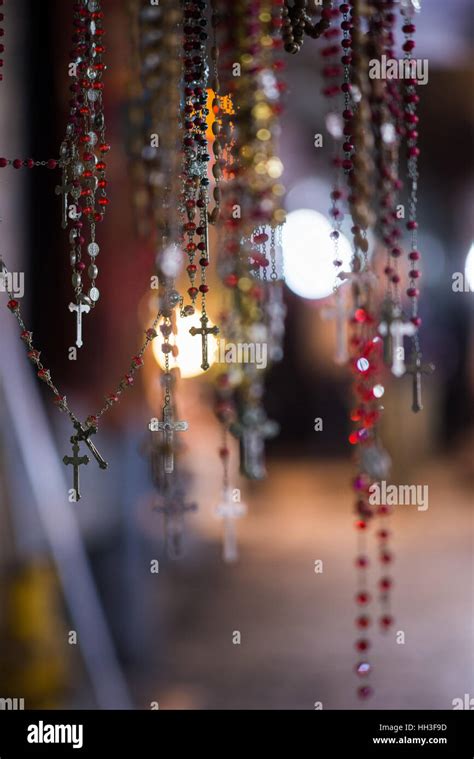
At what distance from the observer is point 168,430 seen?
5.71ft

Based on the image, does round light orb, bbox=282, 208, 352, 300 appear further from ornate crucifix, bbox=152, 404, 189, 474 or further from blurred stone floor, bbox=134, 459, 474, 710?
ornate crucifix, bbox=152, 404, 189, 474

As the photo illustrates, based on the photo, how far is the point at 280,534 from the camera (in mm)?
4055

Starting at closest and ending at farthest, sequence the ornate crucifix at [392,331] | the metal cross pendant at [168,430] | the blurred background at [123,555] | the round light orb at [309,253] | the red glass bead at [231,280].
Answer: the red glass bead at [231,280]
the ornate crucifix at [392,331]
the metal cross pendant at [168,430]
the blurred background at [123,555]
the round light orb at [309,253]

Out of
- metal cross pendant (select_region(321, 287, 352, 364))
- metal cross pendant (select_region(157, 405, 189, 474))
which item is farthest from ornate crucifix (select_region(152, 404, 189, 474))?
metal cross pendant (select_region(321, 287, 352, 364))

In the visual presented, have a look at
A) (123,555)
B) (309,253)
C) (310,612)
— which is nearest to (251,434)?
(123,555)

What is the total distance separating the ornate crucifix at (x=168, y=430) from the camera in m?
1.73

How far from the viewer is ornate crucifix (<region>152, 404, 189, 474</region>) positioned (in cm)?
173

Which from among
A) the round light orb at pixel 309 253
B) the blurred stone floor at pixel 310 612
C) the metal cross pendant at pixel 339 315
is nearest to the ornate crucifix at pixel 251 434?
the metal cross pendant at pixel 339 315

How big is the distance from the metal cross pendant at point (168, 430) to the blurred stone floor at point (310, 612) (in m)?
0.71

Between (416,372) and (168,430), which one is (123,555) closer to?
(168,430)

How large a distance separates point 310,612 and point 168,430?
4.57 ft

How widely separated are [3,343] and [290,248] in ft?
5.97

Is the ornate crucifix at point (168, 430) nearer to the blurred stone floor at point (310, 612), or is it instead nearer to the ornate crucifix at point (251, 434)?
the ornate crucifix at point (251, 434)
